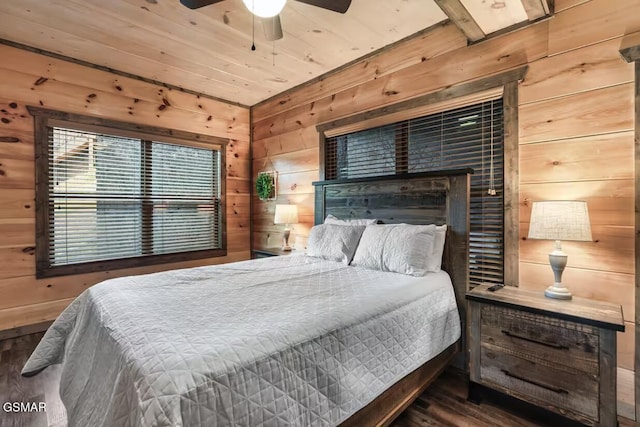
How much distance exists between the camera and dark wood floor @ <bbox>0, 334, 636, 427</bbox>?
1.78 m

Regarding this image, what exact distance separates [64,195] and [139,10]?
2.01 meters

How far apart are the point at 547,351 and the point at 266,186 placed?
11.1 ft

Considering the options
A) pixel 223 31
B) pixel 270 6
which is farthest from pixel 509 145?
pixel 223 31

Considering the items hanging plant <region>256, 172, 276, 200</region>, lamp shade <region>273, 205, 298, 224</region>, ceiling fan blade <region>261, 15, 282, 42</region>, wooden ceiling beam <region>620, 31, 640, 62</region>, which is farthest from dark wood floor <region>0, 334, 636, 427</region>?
hanging plant <region>256, 172, 276, 200</region>

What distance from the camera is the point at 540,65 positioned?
213 cm

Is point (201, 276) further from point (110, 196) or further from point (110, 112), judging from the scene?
point (110, 112)

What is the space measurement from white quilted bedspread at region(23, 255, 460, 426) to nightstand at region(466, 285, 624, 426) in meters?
0.26

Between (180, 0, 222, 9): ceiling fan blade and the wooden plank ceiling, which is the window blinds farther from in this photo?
(180, 0, 222, 9): ceiling fan blade

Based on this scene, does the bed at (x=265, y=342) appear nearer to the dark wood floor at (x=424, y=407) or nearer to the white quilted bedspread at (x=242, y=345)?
the white quilted bedspread at (x=242, y=345)

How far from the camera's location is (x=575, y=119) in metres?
1.99

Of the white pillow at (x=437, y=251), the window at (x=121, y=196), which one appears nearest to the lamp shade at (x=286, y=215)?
the window at (x=121, y=196)

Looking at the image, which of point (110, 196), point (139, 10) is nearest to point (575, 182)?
point (139, 10)

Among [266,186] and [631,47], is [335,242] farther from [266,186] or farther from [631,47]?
[631,47]

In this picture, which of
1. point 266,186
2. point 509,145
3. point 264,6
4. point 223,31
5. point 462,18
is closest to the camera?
point 264,6
